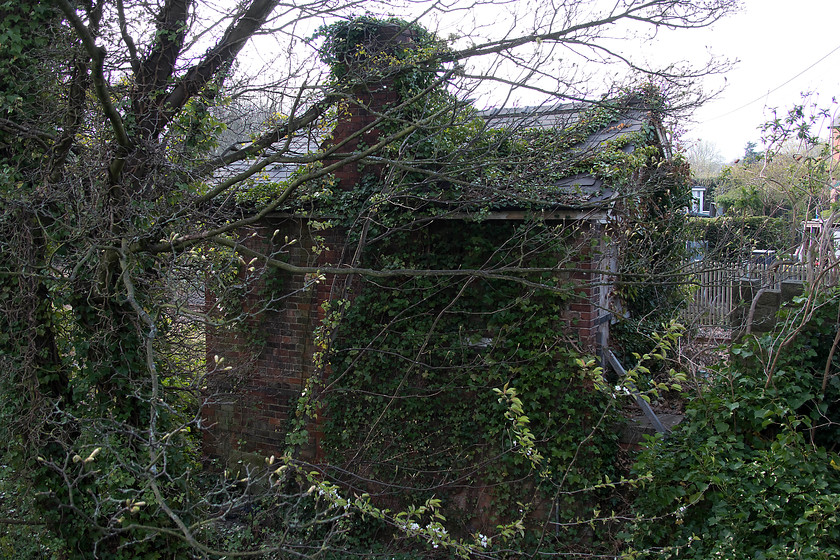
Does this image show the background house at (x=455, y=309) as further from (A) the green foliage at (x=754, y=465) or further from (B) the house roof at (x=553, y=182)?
(A) the green foliage at (x=754, y=465)

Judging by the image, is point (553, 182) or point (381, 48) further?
point (381, 48)

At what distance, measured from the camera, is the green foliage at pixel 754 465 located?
12.6 feet

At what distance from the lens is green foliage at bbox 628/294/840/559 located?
385 centimetres

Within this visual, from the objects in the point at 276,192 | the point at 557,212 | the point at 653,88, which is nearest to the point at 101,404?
the point at 276,192

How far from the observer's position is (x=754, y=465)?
4.09 m

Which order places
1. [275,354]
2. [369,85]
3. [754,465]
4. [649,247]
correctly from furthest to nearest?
[275,354] < [649,247] < [369,85] < [754,465]

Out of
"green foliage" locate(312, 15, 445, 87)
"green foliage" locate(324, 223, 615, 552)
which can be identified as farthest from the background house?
"green foliage" locate(312, 15, 445, 87)

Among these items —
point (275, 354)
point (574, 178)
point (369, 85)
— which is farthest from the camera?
point (275, 354)

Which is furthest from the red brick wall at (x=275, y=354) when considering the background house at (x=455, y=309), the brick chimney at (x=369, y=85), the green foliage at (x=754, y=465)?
the green foliage at (x=754, y=465)

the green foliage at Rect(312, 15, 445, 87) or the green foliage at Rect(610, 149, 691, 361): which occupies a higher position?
the green foliage at Rect(312, 15, 445, 87)

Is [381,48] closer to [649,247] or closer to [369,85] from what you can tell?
[369,85]

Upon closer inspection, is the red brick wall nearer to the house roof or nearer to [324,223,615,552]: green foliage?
[324,223,615,552]: green foliage

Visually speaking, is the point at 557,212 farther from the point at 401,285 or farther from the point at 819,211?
the point at 819,211

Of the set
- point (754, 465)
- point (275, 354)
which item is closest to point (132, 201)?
point (275, 354)
